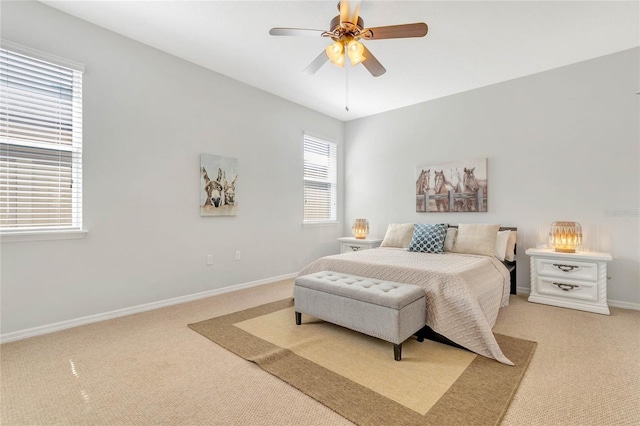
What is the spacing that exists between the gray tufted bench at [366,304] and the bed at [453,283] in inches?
5.4

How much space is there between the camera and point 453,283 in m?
2.47

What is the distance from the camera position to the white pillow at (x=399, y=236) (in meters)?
4.28

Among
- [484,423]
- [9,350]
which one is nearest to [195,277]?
[9,350]

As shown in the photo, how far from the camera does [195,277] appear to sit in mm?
3705

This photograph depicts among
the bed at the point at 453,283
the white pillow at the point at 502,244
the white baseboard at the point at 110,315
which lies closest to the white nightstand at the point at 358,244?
the bed at the point at 453,283

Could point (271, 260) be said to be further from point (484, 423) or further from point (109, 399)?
point (484, 423)

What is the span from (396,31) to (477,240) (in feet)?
8.51

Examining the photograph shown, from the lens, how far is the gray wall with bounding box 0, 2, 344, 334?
8.69ft

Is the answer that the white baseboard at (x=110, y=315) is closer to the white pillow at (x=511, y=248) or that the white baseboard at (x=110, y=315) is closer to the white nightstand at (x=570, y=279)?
the white pillow at (x=511, y=248)

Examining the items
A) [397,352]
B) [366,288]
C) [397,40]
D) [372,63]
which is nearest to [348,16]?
[372,63]

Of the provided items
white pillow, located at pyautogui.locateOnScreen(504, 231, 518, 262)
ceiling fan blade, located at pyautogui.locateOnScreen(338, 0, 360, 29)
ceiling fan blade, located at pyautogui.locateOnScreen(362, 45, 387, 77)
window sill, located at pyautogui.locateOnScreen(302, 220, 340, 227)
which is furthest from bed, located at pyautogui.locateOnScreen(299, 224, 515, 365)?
ceiling fan blade, located at pyautogui.locateOnScreen(338, 0, 360, 29)

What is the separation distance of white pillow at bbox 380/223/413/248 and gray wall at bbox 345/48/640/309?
61 centimetres

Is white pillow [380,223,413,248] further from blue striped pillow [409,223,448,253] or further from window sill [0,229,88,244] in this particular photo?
window sill [0,229,88,244]

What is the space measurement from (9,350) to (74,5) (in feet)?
9.50
